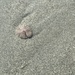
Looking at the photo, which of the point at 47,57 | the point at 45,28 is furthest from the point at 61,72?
the point at 45,28

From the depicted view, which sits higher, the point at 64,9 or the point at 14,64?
the point at 64,9

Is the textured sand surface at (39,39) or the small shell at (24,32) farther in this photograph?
the small shell at (24,32)

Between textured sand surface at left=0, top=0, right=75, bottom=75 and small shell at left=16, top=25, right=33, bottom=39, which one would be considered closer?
textured sand surface at left=0, top=0, right=75, bottom=75

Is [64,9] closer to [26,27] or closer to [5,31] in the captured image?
[26,27]
